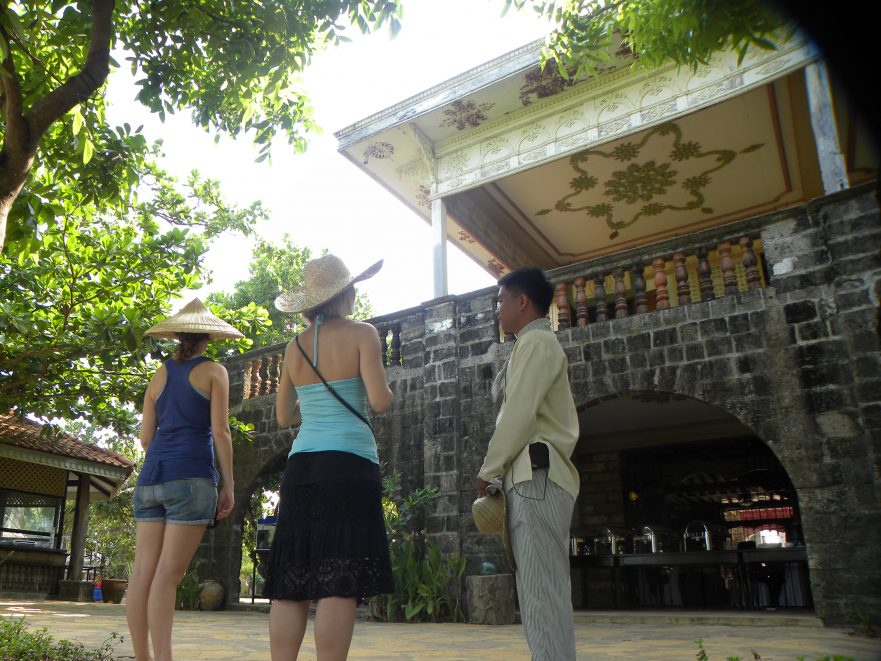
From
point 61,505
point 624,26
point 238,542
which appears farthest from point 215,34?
point 61,505

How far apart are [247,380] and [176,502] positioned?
7.78 m

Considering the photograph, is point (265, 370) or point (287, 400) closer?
point (287, 400)

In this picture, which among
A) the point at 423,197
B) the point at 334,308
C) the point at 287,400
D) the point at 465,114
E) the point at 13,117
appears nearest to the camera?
the point at 334,308

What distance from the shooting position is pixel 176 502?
10.1ft

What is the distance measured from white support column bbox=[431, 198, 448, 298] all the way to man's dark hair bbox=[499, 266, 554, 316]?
20.7 ft

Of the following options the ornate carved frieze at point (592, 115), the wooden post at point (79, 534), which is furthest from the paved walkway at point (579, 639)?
the wooden post at point (79, 534)

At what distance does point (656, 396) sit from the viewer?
28.6 ft

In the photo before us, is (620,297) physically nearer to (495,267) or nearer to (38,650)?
(495,267)

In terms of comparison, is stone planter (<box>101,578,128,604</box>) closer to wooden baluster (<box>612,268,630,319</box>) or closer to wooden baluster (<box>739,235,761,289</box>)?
wooden baluster (<box>612,268,630,319</box>)

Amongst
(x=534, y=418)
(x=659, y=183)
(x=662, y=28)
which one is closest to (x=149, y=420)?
(x=534, y=418)

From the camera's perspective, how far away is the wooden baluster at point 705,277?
6.99 m

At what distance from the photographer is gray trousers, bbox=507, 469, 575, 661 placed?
2.19 meters

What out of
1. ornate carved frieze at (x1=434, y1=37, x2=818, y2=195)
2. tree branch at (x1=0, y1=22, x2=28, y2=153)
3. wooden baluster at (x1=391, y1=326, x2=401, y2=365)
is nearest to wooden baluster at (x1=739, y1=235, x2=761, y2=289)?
ornate carved frieze at (x1=434, y1=37, x2=818, y2=195)

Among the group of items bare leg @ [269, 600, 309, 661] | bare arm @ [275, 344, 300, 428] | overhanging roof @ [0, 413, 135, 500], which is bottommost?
bare leg @ [269, 600, 309, 661]
